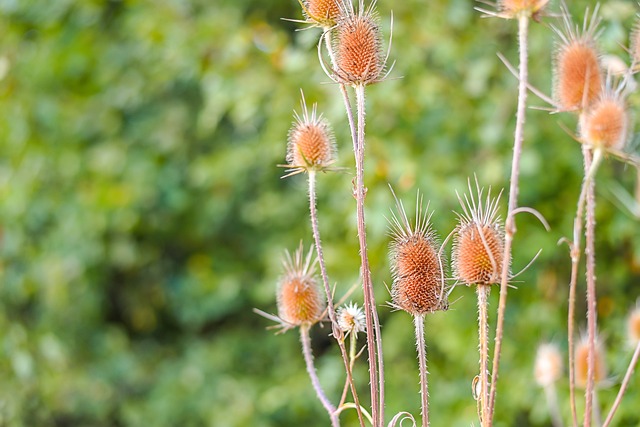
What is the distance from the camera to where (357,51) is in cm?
81

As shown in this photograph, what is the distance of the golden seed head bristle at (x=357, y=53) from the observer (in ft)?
2.62

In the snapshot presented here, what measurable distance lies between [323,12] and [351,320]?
0.32 meters

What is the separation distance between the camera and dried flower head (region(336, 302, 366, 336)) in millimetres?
883

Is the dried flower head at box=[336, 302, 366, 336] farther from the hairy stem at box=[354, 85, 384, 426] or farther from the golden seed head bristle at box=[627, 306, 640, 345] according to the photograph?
the golden seed head bristle at box=[627, 306, 640, 345]

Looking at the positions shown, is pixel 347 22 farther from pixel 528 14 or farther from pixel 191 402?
pixel 191 402

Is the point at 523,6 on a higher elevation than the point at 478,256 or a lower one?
higher

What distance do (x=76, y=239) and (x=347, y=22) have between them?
241 centimetres

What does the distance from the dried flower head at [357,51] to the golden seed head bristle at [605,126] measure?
0.66 feet

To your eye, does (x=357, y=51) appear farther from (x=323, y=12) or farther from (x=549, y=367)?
(x=549, y=367)

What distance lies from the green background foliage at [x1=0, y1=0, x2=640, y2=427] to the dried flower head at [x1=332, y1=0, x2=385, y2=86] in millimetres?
1127

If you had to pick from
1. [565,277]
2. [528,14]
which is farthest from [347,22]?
[565,277]

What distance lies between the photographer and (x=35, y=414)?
316cm

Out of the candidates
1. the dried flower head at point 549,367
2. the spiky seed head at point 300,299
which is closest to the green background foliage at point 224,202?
the dried flower head at point 549,367

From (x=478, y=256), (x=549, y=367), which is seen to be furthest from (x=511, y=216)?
(x=549, y=367)
